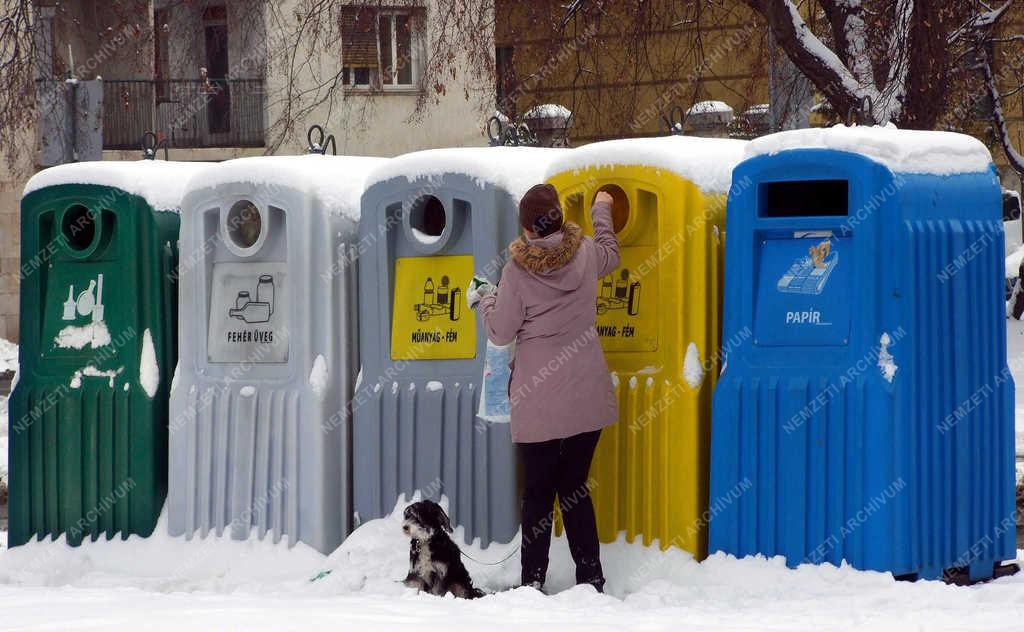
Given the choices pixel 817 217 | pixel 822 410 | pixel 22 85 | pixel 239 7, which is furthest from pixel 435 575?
pixel 239 7

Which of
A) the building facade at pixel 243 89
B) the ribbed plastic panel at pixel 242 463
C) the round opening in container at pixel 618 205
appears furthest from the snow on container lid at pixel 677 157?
the building facade at pixel 243 89

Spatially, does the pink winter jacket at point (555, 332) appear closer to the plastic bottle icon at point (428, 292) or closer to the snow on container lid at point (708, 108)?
the plastic bottle icon at point (428, 292)

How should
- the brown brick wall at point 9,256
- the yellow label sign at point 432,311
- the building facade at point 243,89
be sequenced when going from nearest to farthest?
the yellow label sign at point 432,311 → the brown brick wall at point 9,256 → the building facade at point 243,89

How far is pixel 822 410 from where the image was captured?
19.1 feet

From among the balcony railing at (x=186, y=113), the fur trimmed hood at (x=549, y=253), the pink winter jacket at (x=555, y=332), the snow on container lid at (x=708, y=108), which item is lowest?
the pink winter jacket at (x=555, y=332)

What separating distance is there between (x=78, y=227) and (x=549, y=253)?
8.42 feet

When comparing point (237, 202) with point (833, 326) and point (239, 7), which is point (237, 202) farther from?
point (239, 7)

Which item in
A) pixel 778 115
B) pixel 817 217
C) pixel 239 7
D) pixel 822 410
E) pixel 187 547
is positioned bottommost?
pixel 187 547

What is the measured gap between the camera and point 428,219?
270 inches

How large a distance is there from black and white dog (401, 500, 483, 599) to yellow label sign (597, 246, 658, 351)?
0.95 metres

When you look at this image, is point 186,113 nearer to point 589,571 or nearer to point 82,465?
point 82,465

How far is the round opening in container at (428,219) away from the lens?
21.9ft

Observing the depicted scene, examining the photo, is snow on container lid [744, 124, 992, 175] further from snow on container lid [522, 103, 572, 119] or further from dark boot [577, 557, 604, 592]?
snow on container lid [522, 103, 572, 119]

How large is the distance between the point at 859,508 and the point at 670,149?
4.72ft
